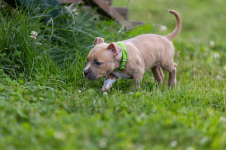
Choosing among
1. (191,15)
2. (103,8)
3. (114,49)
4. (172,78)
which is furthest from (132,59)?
(191,15)

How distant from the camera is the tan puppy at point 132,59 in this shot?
399 centimetres

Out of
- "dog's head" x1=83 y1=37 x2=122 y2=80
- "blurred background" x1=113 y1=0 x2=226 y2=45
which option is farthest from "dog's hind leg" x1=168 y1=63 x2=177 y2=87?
"blurred background" x1=113 y1=0 x2=226 y2=45

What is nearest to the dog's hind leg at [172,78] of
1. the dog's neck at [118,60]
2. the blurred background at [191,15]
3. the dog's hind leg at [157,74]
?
the dog's hind leg at [157,74]

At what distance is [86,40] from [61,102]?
226 cm

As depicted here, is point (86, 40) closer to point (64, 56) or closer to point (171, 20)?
point (64, 56)

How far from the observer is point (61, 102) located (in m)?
3.39

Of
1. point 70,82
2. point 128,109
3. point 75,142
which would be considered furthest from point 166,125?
point 70,82

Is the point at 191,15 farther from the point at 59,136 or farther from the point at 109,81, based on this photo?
the point at 59,136

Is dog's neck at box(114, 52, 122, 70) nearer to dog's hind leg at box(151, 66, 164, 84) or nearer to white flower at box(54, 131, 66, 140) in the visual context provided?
dog's hind leg at box(151, 66, 164, 84)

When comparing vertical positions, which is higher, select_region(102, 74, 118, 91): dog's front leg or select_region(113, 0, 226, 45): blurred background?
select_region(102, 74, 118, 91): dog's front leg

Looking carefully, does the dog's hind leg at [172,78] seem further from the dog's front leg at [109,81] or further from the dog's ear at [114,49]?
the dog's ear at [114,49]

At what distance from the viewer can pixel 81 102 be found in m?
3.45

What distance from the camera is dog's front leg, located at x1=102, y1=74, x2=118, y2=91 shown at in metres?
4.20

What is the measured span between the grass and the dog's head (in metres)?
0.23
